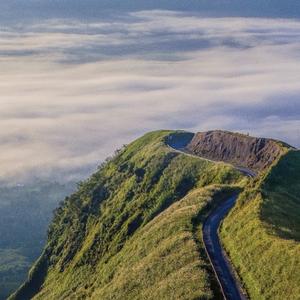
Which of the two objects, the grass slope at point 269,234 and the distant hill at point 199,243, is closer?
the grass slope at point 269,234

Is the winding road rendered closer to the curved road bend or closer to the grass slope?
the curved road bend

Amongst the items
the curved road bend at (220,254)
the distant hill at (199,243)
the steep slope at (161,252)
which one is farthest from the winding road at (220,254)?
the steep slope at (161,252)

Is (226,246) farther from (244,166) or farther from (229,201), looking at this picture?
(244,166)

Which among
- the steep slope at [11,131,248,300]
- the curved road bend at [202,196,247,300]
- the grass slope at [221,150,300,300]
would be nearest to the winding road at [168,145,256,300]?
the curved road bend at [202,196,247,300]

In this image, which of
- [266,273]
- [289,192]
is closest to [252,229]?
[266,273]

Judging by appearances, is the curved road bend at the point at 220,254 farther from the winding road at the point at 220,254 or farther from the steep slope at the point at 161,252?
the steep slope at the point at 161,252

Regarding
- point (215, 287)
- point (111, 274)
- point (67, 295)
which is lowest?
point (67, 295)
